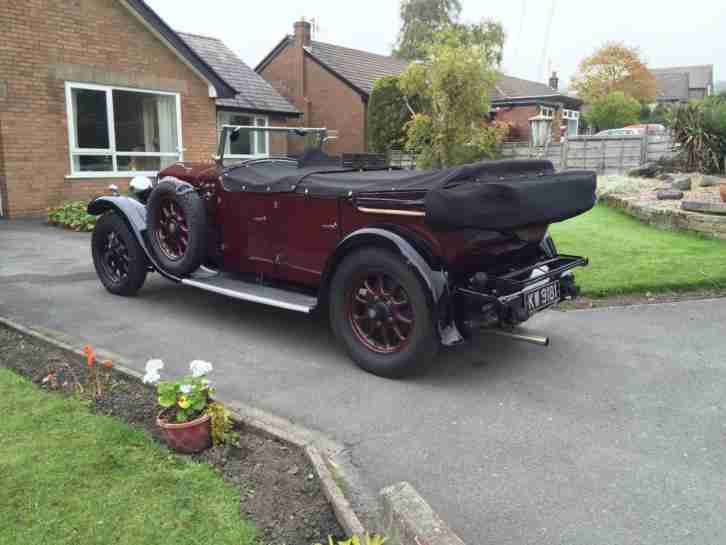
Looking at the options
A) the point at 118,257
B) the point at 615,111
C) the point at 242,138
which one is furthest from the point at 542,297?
the point at 615,111

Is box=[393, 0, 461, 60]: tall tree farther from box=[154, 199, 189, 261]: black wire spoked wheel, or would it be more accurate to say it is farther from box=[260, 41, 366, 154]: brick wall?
box=[154, 199, 189, 261]: black wire spoked wheel

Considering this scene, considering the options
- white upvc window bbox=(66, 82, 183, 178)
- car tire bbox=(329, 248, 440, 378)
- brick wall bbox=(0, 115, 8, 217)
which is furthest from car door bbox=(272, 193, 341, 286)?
white upvc window bbox=(66, 82, 183, 178)

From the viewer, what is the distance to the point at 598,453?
10.4 feet

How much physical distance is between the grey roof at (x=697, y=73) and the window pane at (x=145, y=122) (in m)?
78.7

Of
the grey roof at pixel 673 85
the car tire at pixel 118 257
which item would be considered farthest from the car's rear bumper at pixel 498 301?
the grey roof at pixel 673 85

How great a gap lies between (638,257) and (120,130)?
1122cm

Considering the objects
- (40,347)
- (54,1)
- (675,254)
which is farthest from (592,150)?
(40,347)

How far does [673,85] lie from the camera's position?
240 ft

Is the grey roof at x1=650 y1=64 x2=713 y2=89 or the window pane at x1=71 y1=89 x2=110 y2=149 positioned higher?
the grey roof at x1=650 y1=64 x2=713 y2=89

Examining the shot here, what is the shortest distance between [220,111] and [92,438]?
16.5m

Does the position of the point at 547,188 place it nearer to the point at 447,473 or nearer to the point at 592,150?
the point at 447,473

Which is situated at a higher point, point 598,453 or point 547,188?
point 547,188

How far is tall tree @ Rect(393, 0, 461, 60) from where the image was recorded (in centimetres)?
4125

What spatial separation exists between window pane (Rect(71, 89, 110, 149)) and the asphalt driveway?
759 cm
